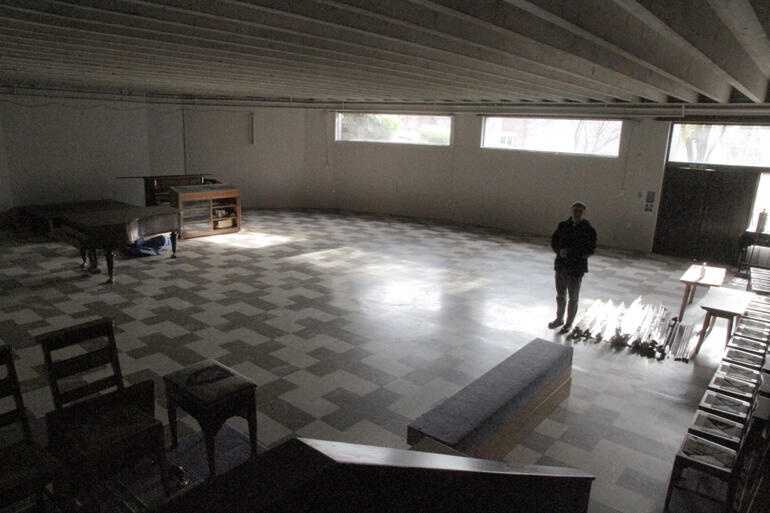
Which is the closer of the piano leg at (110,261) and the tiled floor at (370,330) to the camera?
the tiled floor at (370,330)

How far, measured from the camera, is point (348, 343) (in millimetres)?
6184

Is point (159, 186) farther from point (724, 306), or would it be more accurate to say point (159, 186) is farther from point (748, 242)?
point (748, 242)

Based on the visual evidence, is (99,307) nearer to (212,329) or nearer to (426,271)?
(212,329)

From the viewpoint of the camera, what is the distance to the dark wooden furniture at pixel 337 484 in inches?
52.4

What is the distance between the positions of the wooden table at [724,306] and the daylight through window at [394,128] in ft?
28.5

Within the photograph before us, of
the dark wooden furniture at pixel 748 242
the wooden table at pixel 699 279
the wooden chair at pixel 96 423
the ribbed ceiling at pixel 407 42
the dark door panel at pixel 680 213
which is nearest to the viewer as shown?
the wooden chair at pixel 96 423

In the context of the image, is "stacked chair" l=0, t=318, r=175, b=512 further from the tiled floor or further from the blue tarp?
the blue tarp

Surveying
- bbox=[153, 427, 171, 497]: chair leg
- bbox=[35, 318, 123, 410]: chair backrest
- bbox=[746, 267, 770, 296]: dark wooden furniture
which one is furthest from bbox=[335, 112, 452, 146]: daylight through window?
bbox=[153, 427, 171, 497]: chair leg

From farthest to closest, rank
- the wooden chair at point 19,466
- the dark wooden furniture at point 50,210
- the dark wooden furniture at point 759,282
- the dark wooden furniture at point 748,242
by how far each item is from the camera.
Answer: the dark wooden furniture at point 50,210 → the dark wooden furniture at point 748,242 → the dark wooden furniture at point 759,282 → the wooden chair at point 19,466

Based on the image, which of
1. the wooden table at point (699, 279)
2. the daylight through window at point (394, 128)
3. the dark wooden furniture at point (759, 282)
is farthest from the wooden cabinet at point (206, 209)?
the dark wooden furniture at point (759, 282)

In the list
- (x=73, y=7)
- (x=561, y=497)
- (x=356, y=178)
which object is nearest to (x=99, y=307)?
(x=73, y=7)

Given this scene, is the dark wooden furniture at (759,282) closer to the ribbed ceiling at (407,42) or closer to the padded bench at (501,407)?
the ribbed ceiling at (407,42)

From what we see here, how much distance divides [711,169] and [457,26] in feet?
28.2

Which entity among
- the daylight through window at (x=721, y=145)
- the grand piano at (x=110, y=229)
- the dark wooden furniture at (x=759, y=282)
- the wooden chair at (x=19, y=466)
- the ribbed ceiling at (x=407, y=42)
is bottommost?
the wooden chair at (x=19, y=466)
